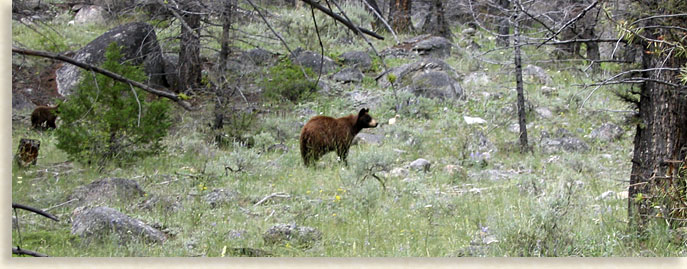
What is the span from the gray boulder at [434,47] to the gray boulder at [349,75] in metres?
1.56

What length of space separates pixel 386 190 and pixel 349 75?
5.57m

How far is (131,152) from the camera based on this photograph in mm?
7227

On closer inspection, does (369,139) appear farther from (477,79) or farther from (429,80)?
(477,79)

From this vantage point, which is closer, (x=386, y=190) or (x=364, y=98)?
(x=386, y=190)

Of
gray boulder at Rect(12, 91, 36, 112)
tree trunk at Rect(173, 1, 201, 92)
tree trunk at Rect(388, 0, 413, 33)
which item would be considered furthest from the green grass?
tree trunk at Rect(388, 0, 413, 33)

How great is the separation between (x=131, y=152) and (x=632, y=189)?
4947 mm

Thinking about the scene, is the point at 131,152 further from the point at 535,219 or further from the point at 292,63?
the point at 535,219

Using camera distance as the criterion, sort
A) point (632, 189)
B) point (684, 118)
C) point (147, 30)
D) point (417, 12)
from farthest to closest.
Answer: point (417, 12) → point (147, 30) → point (632, 189) → point (684, 118)

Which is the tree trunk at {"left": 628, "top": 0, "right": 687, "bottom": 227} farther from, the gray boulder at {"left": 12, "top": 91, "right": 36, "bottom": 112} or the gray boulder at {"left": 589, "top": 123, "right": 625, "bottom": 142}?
the gray boulder at {"left": 12, "top": 91, "right": 36, "bottom": 112}

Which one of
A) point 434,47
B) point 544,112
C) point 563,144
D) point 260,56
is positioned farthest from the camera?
point 434,47

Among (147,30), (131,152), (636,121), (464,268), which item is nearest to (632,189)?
(636,121)

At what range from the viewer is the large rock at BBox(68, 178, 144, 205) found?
5.57 m

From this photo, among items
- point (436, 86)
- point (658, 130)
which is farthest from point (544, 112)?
point (658, 130)

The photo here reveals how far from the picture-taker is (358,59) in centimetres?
1201
